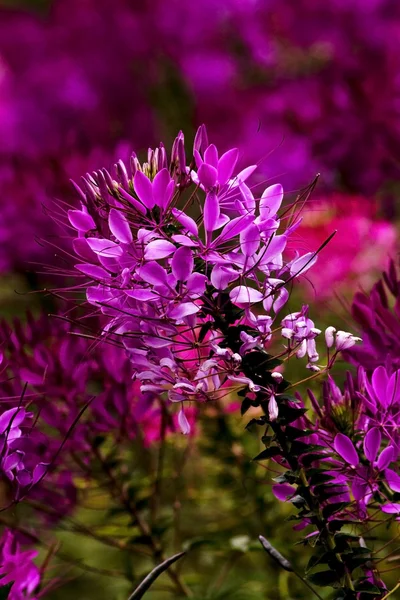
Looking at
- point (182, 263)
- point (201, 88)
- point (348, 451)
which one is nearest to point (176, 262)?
point (182, 263)

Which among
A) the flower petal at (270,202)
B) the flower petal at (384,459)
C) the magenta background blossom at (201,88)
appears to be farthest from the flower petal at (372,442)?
the magenta background blossom at (201,88)

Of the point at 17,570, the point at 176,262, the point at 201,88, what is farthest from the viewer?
the point at 201,88

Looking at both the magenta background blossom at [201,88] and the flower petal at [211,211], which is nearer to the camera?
the flower petal at [211,211]

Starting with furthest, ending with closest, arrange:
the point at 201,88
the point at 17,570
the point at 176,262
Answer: the point at 201,88 < the point at 17,570 < the point at 176,262

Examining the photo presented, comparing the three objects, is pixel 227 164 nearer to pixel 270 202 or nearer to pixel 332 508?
pixel 270 202

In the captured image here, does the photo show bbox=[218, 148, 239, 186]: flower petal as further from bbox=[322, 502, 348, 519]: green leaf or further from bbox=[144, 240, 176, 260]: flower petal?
bbox=[322, 502, 348, 519]: green leaf

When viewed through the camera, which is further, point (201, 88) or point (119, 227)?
point (201, 88)

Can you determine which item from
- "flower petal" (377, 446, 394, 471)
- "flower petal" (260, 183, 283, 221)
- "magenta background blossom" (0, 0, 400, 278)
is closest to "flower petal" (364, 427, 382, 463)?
"flower petal" (377, 446, 394, 471)

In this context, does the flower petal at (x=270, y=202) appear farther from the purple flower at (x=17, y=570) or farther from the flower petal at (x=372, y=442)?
the purple flower at (x=17, y=570)

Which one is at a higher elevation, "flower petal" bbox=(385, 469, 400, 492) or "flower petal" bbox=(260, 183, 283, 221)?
"flower petal" bbox=(260, 183, 283, 221)

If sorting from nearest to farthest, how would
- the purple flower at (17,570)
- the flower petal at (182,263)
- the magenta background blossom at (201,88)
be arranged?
the flower petal at (182,263) < the purple flower at (17,570) < the magenta background blossom at (201,88)
